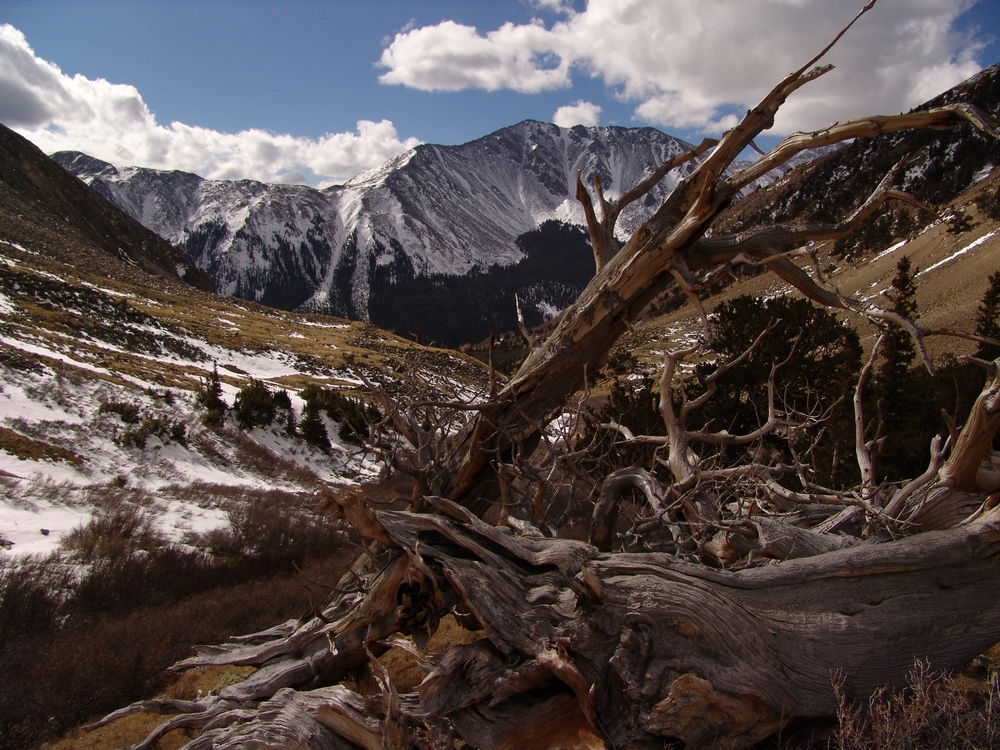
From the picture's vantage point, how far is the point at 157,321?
48.4m

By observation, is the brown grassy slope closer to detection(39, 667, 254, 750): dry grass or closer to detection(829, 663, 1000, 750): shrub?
detection(39, 667, 254, 750): dry grass

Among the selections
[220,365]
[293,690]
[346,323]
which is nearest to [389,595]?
[293,690]

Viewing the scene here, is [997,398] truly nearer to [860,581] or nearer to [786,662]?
[860,581]

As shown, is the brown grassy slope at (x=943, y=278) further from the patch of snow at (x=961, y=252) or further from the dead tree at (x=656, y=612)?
the dead tree at (x=656, y=612)

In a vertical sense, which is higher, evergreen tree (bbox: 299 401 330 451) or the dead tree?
the dead tree

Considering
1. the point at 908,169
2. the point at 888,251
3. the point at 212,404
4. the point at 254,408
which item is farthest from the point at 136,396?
the point at 888,251

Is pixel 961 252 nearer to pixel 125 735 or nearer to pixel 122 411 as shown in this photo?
pixel 122 411

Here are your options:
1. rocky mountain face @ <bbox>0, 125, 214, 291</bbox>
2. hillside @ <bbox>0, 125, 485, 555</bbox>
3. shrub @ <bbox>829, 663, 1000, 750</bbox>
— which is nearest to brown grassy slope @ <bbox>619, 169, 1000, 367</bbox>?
hillside @ <bbox>0, 125, 485, 555</bbox>

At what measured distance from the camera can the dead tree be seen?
382 centimetres

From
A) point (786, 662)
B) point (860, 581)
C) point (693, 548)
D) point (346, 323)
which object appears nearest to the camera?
point (786, 662)

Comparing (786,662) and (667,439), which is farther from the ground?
(667,439)

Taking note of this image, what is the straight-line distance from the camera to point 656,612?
152 inches

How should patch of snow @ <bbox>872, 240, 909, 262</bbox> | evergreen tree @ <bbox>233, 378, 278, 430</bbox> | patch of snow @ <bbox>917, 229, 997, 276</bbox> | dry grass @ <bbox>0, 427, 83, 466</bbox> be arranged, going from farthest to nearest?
patch of snow @ <bbox>872, 240, 909, 262</bbox>
patch of snow @ <bbox>917, 229, 997, 276</bbox>
evergreen tree @ <bbox>233, 378, 278, 430</bbox>
dry grass @ <bbox>0, 427, 83, 466</bbox>

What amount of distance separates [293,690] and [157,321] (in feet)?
169
